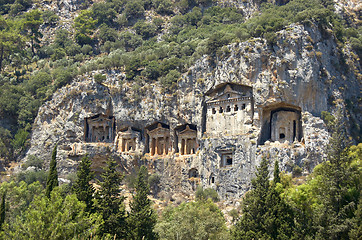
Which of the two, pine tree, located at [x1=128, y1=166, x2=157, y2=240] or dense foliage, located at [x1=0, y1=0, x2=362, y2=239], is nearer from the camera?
dense foliage, located at [x1=0, y1=0, x2=362, y2=239]

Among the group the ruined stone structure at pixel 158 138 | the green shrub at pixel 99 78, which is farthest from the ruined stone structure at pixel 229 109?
the green shrub at pixel 99 78

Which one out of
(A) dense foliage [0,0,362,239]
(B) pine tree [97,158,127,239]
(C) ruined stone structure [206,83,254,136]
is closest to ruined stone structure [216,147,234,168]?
(C) ruined stone structure [206,83,254,136]

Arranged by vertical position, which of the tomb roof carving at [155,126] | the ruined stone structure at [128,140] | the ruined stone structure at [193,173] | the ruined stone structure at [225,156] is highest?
the tomb roof carving at [155,126]

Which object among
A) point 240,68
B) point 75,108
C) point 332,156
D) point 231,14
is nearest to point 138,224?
point 332,156

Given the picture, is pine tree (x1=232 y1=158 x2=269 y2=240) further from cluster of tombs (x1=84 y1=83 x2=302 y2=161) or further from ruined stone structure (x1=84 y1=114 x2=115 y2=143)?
ruined stone structure (x1=84 y1=114 x2=115 y2=143)

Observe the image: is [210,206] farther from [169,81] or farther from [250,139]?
[169,81]

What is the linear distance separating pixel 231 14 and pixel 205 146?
41122 mm

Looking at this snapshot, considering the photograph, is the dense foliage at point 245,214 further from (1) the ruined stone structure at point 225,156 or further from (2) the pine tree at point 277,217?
(1) the ruined stone structure at point 225,156

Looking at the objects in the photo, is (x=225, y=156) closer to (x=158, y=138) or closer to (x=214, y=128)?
(x=214, y=128)

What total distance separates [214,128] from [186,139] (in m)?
5.62

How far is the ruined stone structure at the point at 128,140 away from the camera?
75750mm

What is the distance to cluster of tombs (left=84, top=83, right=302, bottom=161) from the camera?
66.1 m

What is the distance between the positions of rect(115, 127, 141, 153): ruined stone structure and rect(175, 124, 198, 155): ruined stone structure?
5.86 m

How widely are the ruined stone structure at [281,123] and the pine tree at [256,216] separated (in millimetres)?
21230
